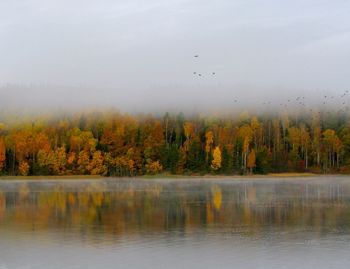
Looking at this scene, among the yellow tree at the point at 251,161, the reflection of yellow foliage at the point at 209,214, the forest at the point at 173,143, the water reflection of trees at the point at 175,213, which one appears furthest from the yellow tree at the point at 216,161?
the reflection of yellow foliage at the point at 209,214

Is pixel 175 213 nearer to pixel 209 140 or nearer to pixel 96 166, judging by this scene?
pixel 96 166

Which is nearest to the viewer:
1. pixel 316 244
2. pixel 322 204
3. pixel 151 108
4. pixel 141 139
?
pixel 316 244

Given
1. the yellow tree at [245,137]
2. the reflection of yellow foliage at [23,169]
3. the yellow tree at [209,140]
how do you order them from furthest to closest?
1. the yellow tree at [209,140]
2. the yellow tree at [245,137]
3. the reflection of yellow foliage at [23,169]

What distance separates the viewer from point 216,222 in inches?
1081

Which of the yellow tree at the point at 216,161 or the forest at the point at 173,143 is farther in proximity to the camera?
the forest at the point at 173,143

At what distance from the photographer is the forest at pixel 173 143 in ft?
333

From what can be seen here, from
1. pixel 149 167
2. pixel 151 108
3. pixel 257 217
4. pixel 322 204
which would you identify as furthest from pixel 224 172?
pixel 257 217

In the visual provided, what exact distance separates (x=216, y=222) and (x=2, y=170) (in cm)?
7956

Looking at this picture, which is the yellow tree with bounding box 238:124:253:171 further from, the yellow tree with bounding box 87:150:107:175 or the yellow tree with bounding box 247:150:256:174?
the yellow tree with bounding box 87:150:107:175

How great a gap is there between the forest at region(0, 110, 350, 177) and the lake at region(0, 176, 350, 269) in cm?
6423

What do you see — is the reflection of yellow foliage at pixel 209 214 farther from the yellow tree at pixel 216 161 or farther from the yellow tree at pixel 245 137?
the yellow tree at pixel 245 137

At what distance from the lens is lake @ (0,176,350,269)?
18438mm

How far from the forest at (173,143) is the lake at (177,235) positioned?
6423cm

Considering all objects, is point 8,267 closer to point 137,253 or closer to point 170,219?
point 137,253
